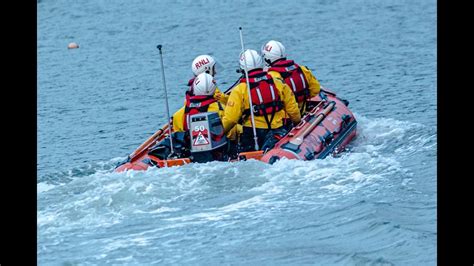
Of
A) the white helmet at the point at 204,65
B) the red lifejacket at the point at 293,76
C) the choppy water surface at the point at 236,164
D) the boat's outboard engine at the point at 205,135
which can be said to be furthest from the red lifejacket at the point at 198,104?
the red lifejacket at the point at 293,76

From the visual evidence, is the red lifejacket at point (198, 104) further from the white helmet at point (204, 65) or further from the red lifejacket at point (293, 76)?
the red lifejacket at point (293, 76)

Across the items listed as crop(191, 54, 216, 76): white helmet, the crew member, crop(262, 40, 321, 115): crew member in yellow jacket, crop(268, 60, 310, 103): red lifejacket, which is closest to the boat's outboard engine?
the crew member

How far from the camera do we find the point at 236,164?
1207cm

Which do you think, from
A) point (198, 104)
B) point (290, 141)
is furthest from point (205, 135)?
point (290, 141)

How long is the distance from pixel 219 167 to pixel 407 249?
126 inches

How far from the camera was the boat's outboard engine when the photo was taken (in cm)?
1241

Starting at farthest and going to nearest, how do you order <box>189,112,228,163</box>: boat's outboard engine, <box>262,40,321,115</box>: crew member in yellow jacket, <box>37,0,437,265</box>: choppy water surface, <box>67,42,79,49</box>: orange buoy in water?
1. <box>67,42,79,49</box>: orange buoy in water
2. <box>262,40,321,115</box>: crew member in yellow jacket
3. <box>189,112,228,163</box>: boat's outboard engine
4. <box>37,0,437,265</box>: choppy water surface

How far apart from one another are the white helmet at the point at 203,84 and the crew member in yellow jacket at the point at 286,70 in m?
1.33

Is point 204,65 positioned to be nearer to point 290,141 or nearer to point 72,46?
point 290,141

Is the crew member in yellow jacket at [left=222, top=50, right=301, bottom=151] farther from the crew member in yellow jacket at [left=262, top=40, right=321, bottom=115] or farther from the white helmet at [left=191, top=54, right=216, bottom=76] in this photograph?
the crew member in yellow jacket at [left=262, top=40, right=321, bottom=115]

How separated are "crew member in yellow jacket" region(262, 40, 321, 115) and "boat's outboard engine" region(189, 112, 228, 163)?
5.16 feet

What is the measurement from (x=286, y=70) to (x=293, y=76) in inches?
5.4
